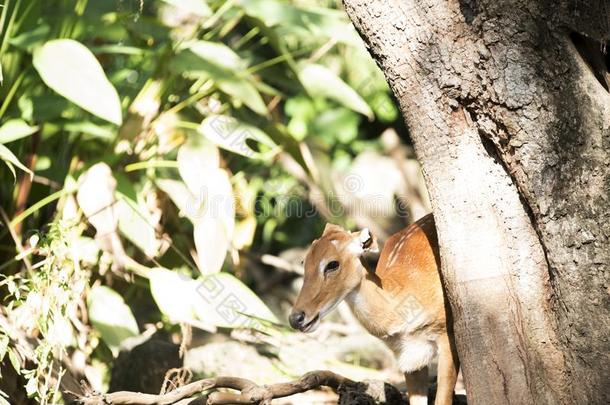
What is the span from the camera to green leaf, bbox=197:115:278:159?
16.0 feet

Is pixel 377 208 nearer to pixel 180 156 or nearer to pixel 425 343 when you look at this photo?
pixel 180 156

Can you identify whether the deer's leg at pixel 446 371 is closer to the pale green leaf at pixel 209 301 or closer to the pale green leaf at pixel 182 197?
the pale green leaf at pixel 209 301

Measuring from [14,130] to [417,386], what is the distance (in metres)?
2.21

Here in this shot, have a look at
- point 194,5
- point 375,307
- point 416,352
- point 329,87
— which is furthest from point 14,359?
point 329,87

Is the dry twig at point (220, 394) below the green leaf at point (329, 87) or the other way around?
below

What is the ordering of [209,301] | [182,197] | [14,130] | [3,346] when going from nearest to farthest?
[3,346] < [14,130] < [209,301] < [182,197]

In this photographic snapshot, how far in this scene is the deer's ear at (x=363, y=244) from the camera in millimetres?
3789

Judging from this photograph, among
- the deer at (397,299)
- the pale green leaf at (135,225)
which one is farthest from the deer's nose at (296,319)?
the pale green leaf at (135,225)

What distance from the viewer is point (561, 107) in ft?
9.45

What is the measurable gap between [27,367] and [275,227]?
3.86 meters

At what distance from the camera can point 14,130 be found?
430 centimetres

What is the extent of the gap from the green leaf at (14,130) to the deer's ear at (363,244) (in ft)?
5.30

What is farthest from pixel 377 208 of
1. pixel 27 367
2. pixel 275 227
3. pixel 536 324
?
pixel 536 324

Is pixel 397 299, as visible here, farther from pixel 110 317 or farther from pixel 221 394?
pixel 110 317
